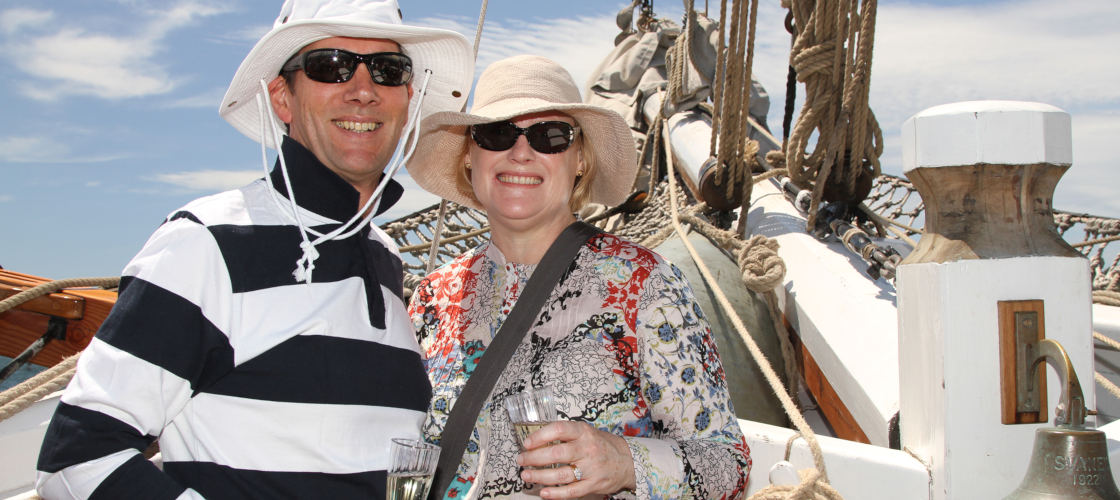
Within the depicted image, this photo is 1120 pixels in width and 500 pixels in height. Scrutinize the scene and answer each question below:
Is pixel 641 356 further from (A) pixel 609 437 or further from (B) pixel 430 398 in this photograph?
(B) pixel 430 398

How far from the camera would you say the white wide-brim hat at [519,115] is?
5.52 ft

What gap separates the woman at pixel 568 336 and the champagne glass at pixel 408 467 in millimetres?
134

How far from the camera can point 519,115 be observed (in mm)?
1650

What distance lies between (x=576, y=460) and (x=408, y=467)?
0.24 metres

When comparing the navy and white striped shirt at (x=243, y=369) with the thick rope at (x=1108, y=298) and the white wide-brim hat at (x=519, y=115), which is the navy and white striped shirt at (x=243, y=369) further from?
the thick rope at (x=1108, y=298)

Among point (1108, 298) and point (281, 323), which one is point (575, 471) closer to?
point (281, 323)

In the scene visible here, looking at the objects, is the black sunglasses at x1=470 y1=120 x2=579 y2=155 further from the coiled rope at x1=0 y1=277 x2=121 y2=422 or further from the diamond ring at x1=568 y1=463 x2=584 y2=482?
the coiled rope at x1=0 y1=277 x2=121 y2=422

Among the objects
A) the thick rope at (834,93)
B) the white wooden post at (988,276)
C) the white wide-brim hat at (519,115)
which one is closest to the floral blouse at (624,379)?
the white wide-brim hat at (519,115)

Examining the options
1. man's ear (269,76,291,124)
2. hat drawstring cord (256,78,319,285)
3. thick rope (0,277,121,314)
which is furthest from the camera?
thick rope (0,277,121,314)

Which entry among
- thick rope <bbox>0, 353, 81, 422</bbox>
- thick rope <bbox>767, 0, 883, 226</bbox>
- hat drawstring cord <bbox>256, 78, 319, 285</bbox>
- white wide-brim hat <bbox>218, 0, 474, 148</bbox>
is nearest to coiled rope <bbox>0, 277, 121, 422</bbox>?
thick rope <bbox>0, 353, 81, 422</bbox>

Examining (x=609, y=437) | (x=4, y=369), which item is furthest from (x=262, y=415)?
(x=4, y=369)

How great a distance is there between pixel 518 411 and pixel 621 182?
84 cm

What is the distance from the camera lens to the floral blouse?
139 cm

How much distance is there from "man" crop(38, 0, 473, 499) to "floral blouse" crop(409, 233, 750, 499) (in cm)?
13
